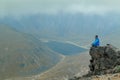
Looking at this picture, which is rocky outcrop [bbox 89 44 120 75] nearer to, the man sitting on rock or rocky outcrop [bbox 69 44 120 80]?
rocky outcrop [bbox 69 44 120 80]

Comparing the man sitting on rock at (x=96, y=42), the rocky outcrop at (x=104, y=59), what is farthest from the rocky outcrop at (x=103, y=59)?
the man sitting on rock at (x=96, y=42)

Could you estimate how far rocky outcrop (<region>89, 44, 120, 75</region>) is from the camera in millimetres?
53719

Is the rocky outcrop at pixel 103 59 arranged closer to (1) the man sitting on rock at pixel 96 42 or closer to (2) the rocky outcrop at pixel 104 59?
(2) the rocky outcrop at pixel 104 59

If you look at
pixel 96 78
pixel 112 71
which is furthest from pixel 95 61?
pixel 96 78

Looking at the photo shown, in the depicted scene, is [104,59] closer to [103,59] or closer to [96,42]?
[103,59]

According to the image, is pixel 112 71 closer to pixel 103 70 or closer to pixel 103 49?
pixel 103 70

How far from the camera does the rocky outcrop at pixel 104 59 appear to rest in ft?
176

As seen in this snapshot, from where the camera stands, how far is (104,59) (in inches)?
2169

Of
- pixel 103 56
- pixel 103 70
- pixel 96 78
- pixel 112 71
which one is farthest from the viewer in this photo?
pixel 103 56

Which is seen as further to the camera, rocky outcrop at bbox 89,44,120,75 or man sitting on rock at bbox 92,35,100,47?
man sitting on rock at bbox 92,35,100,47

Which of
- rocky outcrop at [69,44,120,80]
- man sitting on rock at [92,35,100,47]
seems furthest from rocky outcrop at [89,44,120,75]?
man sitting on rock at [92,35,100,47]

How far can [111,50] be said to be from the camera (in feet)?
180

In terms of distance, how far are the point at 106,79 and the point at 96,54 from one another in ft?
48.7

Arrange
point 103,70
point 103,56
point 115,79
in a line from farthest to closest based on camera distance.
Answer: point 103,56, point 103,70, point 115,79
